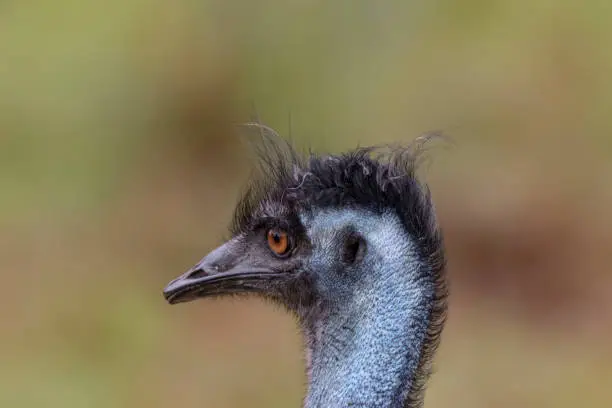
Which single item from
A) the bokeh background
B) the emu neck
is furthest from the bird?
the bokeh background

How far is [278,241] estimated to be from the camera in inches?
136

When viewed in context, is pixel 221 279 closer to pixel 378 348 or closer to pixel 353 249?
pixel 353 249

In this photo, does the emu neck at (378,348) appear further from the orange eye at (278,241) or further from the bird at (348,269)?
the orange eye at (278,241)

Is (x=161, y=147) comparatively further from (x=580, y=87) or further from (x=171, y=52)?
(x=580, y=87)

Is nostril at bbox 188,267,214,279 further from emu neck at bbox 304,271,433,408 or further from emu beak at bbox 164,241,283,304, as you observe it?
emu neck at bbox 304,271,433,408

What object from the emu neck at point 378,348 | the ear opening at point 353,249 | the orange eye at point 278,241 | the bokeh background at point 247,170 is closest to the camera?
the emu neck at point 378,348

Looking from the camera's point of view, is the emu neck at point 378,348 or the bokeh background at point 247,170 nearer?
the emu neck at point 378,348

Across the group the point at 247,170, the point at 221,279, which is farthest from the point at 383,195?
the point at 247,170

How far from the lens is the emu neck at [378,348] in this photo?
3.17m

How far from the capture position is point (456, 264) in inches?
333

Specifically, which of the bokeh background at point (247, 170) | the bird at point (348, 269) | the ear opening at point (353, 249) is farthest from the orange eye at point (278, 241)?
the bokeh background at point (247, 170)

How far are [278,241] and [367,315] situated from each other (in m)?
0.37

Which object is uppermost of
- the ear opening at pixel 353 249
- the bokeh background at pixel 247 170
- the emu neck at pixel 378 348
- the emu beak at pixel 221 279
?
the bokeh background at pixel 247 170

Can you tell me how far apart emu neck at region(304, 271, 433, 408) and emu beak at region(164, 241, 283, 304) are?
12.4 inches
